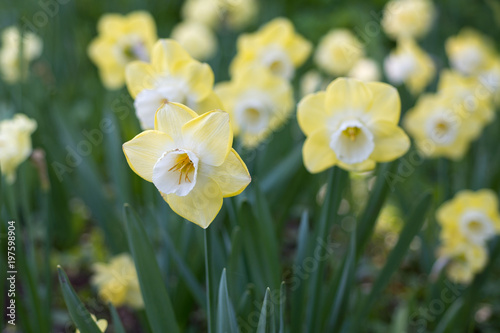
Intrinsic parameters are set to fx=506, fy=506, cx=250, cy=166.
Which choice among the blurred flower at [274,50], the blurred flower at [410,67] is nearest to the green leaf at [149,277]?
the blurred flower at [274,50]

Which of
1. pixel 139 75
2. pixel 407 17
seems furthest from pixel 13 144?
pixel 407 17

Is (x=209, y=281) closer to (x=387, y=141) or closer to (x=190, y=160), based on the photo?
(x=190, y=160)

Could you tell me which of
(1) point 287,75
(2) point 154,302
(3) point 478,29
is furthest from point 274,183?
(3) point 478,29

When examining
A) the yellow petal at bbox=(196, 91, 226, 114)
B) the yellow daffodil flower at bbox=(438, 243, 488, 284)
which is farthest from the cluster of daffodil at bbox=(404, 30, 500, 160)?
the yellow petal at bbox=(196, 91, 226, 114)

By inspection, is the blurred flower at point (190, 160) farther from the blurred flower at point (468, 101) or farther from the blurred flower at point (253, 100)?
the blurred flower at point (468, 101)

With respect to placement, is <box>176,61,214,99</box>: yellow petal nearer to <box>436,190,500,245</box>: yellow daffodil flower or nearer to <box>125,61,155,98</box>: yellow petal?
<box>125,61,155,98</box>: yellow petal
